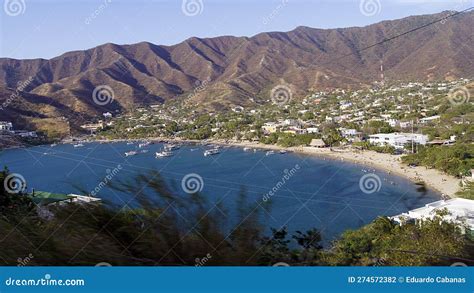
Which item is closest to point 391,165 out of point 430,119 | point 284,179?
point 284,179

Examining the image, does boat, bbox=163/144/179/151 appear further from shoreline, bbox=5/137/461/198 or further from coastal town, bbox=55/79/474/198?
coastal town, bbox=55/79/474/198

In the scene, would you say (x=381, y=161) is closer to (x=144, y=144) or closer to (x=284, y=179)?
(x=284, y=179)

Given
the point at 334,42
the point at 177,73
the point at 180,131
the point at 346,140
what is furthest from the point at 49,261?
the point at 334,42

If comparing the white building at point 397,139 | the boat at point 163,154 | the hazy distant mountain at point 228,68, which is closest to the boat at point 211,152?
the boat at point 163,154

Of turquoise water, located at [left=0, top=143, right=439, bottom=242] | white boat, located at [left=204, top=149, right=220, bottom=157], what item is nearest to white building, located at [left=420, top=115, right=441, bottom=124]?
turquoise water, located at [left=0, top=143, right=439, bottom=242]

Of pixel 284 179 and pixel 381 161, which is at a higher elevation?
pixel 284 179
